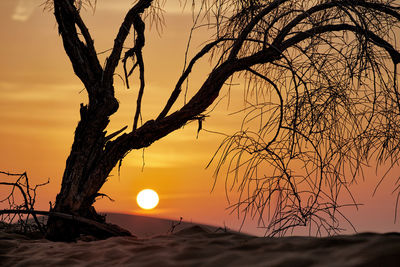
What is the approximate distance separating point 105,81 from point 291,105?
87.1 inches

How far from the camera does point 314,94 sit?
5125 millimetres

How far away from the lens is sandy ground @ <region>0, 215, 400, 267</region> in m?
2.90

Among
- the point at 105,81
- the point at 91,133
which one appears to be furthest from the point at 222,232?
the point at 105,81

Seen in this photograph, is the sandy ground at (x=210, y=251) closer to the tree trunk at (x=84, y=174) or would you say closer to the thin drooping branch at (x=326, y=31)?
the tree trunk at (x=84, y=174)

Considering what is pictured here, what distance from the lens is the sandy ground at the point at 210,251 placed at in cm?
290

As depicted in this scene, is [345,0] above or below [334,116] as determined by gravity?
above

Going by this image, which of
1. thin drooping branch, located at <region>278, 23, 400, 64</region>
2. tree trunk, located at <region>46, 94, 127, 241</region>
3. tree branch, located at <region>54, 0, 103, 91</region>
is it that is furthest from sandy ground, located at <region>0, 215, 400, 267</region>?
thin drooping branch, located at <region>278, 23, 400, 64</region>

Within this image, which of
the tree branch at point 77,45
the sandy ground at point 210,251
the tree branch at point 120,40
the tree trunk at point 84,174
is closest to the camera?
the sandy ground at point 210,251

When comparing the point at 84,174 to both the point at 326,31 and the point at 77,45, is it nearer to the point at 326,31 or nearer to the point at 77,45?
the point at 77,45

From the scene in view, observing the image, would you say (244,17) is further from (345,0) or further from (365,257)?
(365,257)

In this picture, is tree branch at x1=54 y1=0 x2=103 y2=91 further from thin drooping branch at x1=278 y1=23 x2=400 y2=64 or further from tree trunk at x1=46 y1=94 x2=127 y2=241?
thin drooping branch at x1=278 y1=23 x2=400 y2=64

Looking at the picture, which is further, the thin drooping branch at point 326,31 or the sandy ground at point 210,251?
the thin drooping branch at point 326,31

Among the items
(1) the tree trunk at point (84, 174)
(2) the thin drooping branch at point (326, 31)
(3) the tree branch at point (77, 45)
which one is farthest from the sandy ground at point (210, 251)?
(2) the thin drooping branch at point (326, 31)

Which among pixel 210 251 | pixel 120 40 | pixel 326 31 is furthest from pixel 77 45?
pixel 210 251
